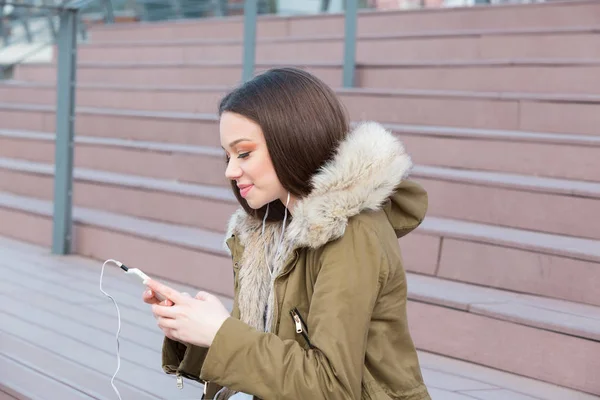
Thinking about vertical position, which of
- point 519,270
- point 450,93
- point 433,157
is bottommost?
point 519,270

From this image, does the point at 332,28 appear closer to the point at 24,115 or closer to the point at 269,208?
the point at 24,115

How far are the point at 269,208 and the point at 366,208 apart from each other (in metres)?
0.27

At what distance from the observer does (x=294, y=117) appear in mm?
1735

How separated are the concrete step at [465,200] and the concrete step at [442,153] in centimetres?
7

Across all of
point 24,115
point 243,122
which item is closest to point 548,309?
point 243,122

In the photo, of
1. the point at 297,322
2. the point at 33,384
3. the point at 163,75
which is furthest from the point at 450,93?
the point at 297,322

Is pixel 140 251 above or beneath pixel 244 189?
beneath

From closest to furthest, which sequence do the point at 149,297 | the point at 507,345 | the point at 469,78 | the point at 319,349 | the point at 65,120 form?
the point at 319,349
the point at 149,297
the point at 507,345
the point at 65,120
the point at 469,78

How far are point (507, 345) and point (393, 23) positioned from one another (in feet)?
12.7

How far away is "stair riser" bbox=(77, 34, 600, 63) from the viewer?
5340 millimetres

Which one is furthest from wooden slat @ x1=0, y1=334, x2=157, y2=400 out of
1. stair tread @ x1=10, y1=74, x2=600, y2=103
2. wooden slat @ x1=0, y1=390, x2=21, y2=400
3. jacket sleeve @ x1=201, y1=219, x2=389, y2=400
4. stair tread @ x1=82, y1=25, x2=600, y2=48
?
stair tread @ x1=82, y1=25, x2=600, y2=48

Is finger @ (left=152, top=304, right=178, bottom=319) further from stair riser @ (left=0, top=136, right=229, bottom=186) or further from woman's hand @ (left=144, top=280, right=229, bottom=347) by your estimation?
stair riser @ (left=0, top=136, right=229, bottom=186)

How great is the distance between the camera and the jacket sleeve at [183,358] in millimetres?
2045

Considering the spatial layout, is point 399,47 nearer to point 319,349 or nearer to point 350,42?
point 350,42
